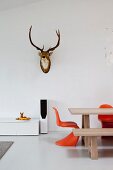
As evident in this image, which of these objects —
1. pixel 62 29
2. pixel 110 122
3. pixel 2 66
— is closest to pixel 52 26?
pixel 62 29

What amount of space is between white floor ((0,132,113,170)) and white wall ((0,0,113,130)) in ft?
3.78

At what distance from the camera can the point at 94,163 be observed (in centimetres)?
299

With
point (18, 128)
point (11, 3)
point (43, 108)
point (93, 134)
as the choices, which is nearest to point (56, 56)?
point (43, 108)

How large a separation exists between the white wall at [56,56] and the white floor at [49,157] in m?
1.15

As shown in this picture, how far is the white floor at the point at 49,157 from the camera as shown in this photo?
288 cm

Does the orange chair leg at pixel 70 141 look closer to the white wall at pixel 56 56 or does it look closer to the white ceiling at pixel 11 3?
the white wall at pixel 56 56

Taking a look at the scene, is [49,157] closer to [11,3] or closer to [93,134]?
[93,134]

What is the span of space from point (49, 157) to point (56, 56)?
2.43 meters

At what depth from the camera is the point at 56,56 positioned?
16.8 feet

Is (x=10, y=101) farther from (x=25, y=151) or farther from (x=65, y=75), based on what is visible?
(x=25, y=151)

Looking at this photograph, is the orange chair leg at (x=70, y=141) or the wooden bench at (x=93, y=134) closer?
the wooden bench at (x=93, y=134)

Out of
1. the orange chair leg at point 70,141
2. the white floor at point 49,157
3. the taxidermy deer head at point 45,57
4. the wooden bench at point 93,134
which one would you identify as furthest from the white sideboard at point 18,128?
the wooden bench at point 93,134

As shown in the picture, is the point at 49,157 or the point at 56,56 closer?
the point at 49,157

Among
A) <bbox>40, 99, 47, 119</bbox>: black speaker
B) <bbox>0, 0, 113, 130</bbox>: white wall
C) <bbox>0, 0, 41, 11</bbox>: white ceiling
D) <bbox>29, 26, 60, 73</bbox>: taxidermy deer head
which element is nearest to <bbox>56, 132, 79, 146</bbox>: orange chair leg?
<bbox>40, 99, 47, 119</bbox>: black speaker
